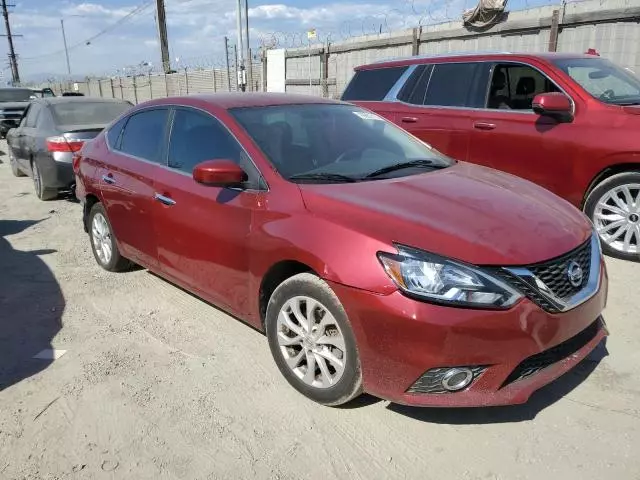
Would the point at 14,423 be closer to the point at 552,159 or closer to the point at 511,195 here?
the point at 511,195

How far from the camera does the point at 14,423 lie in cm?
285

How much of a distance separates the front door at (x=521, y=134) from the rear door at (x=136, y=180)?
3354 millimetres

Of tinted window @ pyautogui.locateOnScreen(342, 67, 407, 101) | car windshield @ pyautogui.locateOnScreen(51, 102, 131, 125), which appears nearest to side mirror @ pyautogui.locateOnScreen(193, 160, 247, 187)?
tinted window @ pyautogui.locateOnScreen(342, 67, 407, 101)

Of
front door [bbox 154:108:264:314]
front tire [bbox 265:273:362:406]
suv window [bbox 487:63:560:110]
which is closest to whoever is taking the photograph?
front tire [bbox 265:273:362:406]

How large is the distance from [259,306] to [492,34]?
8804 millimetres

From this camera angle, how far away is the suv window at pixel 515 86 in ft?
18.2

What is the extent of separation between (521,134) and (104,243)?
4.18m

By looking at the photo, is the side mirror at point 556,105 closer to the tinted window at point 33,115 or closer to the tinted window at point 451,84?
the tinted window at point 451,84

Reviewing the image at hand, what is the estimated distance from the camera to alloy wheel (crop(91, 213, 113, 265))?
499 centimetres

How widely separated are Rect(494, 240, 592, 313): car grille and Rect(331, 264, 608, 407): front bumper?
0.16 ft

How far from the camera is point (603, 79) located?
215 inches

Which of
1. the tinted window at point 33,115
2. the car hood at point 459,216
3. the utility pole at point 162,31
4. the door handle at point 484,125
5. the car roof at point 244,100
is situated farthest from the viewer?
the utility pole at point 162,31

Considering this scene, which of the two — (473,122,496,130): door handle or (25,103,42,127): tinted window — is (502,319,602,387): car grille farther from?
(25,103,42,127): tinted window

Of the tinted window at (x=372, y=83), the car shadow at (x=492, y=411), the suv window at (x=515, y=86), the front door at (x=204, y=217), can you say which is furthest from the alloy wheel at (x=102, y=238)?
the suv window at (x=515, y=86)
